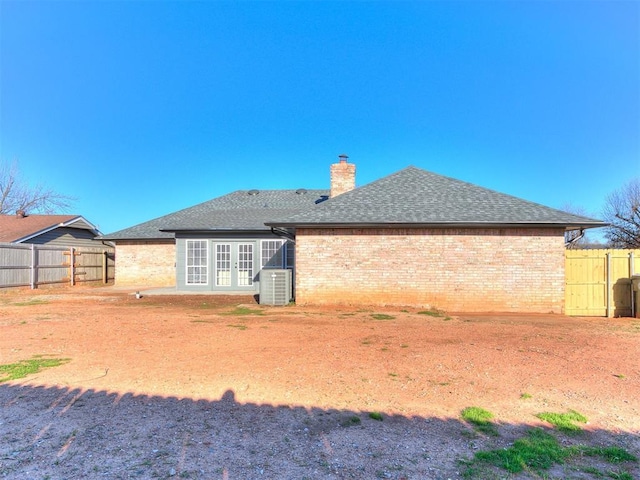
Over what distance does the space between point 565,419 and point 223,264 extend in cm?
1353

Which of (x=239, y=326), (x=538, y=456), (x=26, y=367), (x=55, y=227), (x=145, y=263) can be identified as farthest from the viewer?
(x=55, y=227)

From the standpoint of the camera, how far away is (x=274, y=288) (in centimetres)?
1141

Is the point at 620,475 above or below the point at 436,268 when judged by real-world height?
below

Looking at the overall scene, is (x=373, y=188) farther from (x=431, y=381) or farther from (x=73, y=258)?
(x=73, y=258)

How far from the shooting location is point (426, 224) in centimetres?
1042

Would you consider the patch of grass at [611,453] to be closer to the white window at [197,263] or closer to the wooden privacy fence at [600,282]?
the wooden privacy fence at [600,282]

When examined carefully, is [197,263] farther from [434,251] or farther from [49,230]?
[49,230]

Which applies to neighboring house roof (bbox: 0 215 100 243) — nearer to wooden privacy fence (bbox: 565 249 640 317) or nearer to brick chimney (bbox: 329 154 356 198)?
brick chimney (bbox: 329 154 356 198)

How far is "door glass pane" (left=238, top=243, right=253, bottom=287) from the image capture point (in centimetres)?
1527

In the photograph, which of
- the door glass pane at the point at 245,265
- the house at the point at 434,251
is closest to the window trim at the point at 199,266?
the door glass pane at the point at 245,265

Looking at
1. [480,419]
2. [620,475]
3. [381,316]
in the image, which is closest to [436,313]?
[381,316]

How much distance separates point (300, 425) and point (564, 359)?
4.77 metres

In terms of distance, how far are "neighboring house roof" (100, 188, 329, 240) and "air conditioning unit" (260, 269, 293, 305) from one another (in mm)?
3705

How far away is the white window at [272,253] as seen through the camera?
599 inches
